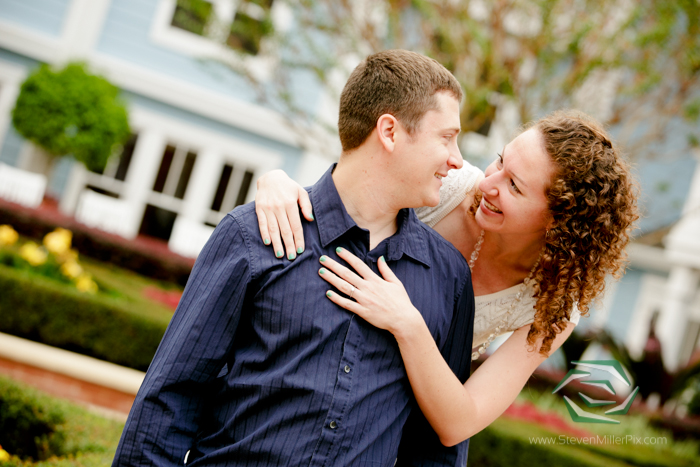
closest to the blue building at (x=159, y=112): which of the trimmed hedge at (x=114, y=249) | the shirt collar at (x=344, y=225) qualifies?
the trimmed hedge at (x=114, y=249)

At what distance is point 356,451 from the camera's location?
68.4 inches

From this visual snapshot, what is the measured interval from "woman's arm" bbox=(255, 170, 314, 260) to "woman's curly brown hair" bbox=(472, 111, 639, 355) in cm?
91

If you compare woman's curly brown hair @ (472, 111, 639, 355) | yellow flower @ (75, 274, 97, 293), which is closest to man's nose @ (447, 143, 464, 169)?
woman's curly brown hair @ (472, 111, 639, 355)

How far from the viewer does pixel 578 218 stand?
2275mm

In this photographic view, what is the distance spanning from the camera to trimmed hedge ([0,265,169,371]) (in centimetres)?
573

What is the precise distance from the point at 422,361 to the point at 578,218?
0.86 metres

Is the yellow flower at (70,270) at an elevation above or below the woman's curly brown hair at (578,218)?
below

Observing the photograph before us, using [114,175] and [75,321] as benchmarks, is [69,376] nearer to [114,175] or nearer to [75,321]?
[75,321]

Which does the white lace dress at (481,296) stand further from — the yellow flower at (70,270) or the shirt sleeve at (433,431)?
the yellow flower at (70,270)

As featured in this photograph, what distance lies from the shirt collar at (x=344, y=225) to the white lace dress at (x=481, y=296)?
49cm

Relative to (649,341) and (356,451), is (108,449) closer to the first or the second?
(356,451)

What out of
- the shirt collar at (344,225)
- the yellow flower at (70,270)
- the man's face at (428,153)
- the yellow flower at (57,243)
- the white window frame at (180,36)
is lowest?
the yellow flower at (70,270)

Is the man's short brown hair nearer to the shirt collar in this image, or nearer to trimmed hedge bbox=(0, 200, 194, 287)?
the shirt collar

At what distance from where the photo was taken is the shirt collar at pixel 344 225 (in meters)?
1.88
